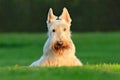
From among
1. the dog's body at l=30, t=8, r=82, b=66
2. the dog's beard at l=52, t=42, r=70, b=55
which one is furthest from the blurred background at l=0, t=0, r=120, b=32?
the dog's beard at l=52, t=42, r=70, b=55

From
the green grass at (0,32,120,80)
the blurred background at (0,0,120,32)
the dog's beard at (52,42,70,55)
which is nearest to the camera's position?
the green grass at (0,32,120,80)

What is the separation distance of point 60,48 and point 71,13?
37.9 m

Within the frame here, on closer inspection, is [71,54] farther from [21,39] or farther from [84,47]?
[21,39]

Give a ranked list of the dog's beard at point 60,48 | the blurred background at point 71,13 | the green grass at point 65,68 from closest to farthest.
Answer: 1. the green grass at point 65,68
2. the dog's beard at point 60,48
3. the blurred background at point 71,13

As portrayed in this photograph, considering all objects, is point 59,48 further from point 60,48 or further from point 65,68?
point 65,68

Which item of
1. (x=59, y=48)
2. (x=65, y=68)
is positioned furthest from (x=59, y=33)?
(x=65, y=68)

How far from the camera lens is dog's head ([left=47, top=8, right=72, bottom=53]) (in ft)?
43.7

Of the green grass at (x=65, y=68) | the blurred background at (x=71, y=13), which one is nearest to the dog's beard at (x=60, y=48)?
the green grass at (x=65, y=68)

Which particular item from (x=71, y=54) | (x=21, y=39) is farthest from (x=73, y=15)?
(x=71, y=54)

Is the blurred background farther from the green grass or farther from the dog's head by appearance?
the dog's head

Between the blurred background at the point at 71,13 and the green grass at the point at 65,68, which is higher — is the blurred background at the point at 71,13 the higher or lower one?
the higher one

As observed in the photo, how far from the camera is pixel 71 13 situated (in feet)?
168

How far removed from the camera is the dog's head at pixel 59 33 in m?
13.3

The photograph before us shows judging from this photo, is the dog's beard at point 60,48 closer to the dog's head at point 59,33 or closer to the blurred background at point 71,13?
the dog's head at point 59,33
